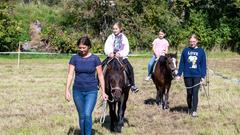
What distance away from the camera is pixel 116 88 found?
9.34m

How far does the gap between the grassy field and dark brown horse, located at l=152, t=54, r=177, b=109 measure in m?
0.29

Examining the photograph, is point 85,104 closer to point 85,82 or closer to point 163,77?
point 85,82

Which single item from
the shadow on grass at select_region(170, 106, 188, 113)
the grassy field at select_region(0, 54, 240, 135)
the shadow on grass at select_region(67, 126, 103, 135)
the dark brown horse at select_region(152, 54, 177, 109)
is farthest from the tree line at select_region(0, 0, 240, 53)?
the shadow on grass at select_region(67, 126, 103, 135)

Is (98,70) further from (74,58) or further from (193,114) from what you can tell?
(193,114)

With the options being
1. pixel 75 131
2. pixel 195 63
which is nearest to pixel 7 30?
pixel 195 63

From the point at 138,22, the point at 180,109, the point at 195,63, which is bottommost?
the point at 180,109

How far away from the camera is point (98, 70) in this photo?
8.34 m

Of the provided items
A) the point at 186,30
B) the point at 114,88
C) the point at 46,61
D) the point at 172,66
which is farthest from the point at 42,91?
the point at 186,30

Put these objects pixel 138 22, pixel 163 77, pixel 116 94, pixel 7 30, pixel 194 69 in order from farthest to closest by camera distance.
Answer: pixel 138 22 → pixel 7 30 → pixel 163 77 → pixel 194 69 → pixel 116 94

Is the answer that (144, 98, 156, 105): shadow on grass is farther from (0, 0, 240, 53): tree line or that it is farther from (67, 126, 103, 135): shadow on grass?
(0, 0, 240, 53): tree line

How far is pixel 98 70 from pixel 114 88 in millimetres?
1110

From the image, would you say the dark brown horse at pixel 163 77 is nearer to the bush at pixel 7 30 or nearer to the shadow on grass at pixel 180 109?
the shadow on grass at pixel 180 109

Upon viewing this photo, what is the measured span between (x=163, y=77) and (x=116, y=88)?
12.7 feet

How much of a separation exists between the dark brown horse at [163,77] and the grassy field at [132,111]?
0.94 ft
